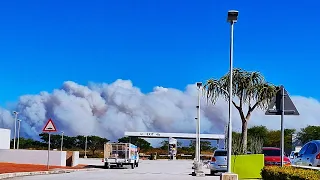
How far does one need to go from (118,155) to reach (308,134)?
201ft

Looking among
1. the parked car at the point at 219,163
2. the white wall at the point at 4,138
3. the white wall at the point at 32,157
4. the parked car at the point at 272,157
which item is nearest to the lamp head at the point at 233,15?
the parked car at the point at 272,157

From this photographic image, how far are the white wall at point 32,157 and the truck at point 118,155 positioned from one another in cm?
360

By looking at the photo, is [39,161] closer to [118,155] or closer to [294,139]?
[118,155]

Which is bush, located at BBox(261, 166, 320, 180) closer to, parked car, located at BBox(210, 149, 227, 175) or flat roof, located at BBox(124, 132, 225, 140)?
parked car, located at BBox(210, 149, 227, 175)

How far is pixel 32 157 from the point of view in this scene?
40375mm

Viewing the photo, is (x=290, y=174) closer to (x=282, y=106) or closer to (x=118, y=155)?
(x=282, y=106)

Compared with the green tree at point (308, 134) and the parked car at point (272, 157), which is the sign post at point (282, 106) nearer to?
the parked car at point (272, 157)

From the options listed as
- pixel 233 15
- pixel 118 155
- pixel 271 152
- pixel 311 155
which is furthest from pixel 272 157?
pixel 118 155

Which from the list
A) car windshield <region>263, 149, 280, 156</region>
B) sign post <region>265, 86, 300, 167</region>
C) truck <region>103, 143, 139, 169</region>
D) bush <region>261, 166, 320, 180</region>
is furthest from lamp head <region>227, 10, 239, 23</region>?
truck <region>103, 143, 139, 169</region>

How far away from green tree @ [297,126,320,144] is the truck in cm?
5628

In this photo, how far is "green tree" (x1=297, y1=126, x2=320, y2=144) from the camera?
93.9 meters

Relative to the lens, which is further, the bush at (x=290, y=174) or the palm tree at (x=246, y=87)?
the palm tree at (x=246, y=87)

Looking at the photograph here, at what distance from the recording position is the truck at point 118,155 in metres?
41.7

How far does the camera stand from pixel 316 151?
1794 cm
